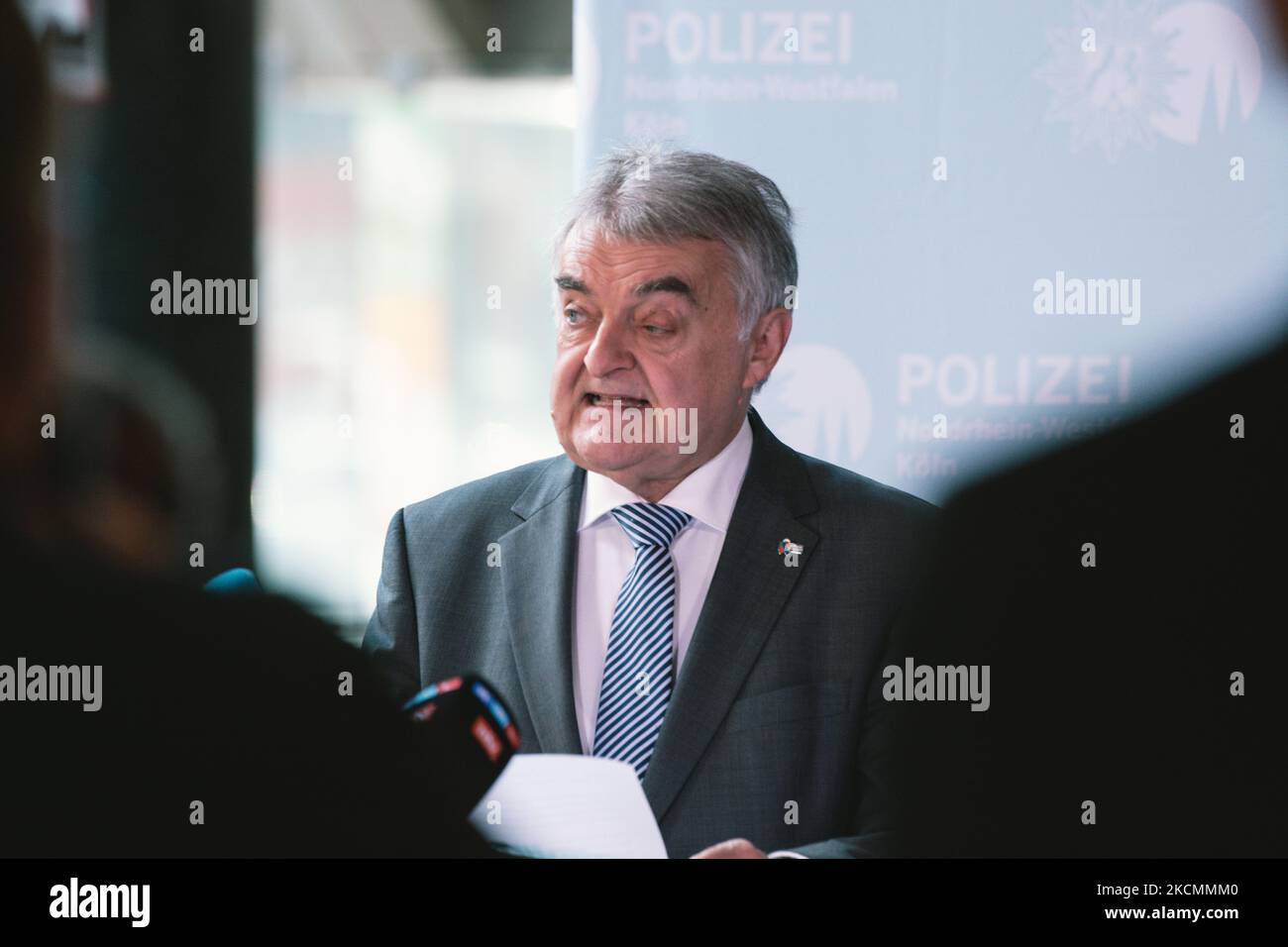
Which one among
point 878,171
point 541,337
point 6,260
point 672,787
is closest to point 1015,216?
point 878,171

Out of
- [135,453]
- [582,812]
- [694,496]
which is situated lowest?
[582,812]

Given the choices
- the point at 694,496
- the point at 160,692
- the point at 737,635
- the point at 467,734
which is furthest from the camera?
the point at 694,496

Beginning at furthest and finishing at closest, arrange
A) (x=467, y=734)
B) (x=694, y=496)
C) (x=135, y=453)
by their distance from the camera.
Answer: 1. (x=694, y=496)
2. (x=135, y=453)
3. (x=467, y=734)

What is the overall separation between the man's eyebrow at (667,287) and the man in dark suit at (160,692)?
1.15 metres

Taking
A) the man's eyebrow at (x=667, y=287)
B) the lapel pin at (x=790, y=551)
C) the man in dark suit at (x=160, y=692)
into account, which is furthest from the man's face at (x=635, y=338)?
the man in dark suit at (x=160, y=692)

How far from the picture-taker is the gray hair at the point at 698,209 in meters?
2.26

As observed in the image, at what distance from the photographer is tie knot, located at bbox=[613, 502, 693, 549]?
229cm

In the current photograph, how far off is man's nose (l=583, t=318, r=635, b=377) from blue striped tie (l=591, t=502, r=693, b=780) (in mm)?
255

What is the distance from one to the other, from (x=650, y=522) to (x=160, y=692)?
1.37m

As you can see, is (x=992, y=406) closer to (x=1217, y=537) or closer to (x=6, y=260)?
(x=1217, y=537)

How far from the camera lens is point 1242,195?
2311 millimetres

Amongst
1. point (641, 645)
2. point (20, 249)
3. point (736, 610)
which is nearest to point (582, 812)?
point (641, 645)

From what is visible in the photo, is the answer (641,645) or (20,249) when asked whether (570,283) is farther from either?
(20,249)

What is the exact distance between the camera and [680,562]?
2289 millimetres
